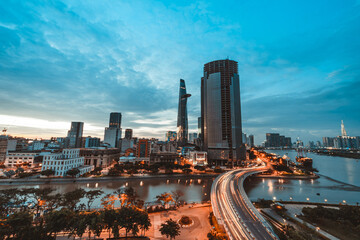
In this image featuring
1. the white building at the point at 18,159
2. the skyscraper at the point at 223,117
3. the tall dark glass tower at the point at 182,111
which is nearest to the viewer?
the white building at the point at 18,159

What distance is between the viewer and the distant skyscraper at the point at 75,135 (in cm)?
17748

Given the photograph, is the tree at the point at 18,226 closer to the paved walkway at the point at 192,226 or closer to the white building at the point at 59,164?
the paved walkway at the point at 192,226

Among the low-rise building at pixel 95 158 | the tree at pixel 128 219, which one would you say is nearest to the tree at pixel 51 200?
the tree at pixel 128 219

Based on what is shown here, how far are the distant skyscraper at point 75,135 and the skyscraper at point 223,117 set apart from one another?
161 m

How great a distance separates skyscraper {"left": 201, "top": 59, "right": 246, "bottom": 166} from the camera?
9888cm

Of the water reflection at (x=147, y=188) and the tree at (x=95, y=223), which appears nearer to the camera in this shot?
the tree at (x=95, y=223)

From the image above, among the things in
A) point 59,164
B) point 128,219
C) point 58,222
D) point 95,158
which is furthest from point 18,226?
point 95,158

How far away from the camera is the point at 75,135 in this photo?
595 feet

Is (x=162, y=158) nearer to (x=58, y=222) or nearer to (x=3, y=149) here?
(x=58, y=222)

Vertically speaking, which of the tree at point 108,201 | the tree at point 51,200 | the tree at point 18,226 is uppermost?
the tree at point 18,226

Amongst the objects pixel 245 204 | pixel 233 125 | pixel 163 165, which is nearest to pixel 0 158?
pixel 163 165

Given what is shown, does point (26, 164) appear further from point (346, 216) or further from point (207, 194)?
point (346, 216)

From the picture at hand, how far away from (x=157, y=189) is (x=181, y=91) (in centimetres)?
13953

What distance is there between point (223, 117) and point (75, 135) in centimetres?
17639
